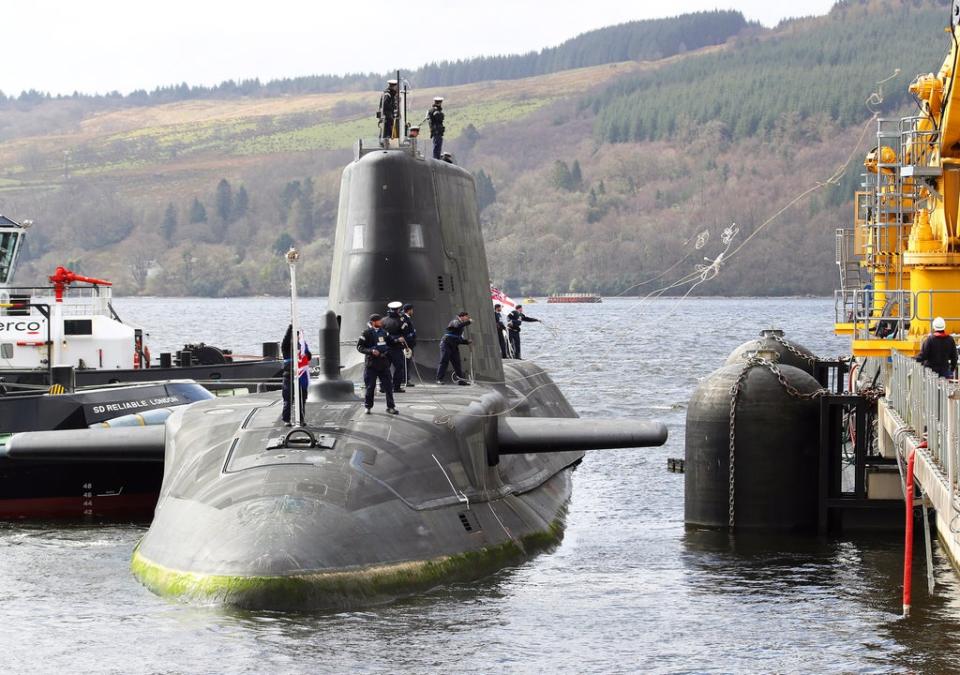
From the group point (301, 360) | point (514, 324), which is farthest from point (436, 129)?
point (514, 324)

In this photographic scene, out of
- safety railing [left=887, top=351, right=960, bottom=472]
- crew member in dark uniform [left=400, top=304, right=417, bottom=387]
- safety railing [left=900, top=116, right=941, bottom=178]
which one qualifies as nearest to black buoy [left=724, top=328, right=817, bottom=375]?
safety railing [left=900, top=116, right=941, bottom=178]

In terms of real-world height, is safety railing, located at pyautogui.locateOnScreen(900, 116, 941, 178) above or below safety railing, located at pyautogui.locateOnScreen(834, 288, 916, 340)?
above

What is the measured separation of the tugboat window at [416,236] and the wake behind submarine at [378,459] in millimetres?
22

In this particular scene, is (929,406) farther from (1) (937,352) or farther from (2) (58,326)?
(2) (58,326)

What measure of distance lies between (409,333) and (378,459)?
5.10 meters

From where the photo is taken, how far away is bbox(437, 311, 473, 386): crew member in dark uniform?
73.5ft

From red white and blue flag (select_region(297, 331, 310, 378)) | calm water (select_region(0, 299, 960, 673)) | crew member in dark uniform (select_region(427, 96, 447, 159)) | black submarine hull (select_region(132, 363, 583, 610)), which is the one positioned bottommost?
calm water (select_region(0, 299, 960, 673))

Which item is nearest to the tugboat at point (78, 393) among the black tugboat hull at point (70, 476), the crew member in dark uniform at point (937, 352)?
the black tugboat hull at point (70, 476)

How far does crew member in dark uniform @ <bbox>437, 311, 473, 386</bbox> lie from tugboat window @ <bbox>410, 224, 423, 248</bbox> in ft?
4.51

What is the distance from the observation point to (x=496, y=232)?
5167 inches

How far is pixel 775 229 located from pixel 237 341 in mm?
38079

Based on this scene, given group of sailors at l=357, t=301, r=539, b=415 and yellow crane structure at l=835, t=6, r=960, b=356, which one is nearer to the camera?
group of sailors at l=357, t=301, r=539, b=415

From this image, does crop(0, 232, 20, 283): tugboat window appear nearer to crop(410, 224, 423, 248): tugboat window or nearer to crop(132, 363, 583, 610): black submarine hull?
A: crop(410, 224, 423, 248): tugboat window

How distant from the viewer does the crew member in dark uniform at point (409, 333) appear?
72.6ft
